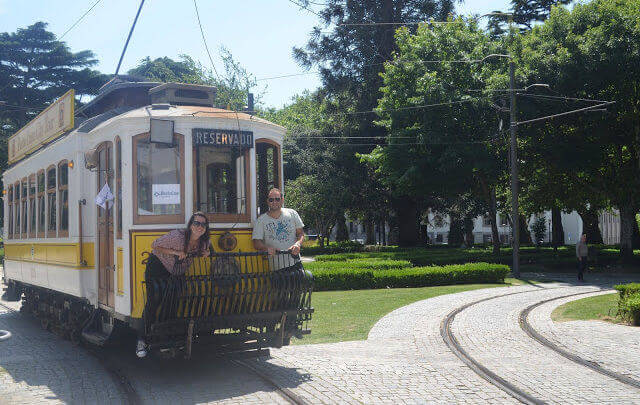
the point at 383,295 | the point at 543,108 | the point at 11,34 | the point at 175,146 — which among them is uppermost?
the point at 11,34

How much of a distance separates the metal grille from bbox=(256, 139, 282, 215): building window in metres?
1.07

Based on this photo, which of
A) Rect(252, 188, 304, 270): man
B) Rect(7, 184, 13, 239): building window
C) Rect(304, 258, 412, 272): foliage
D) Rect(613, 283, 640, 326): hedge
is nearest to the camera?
Rect(252, 188, 304, 270): man

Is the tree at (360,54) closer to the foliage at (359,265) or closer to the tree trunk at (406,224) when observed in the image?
the tree trunk at (406,224)

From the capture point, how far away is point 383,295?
687 inches

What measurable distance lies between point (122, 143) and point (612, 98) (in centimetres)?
2277

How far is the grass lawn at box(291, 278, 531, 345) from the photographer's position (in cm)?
1116

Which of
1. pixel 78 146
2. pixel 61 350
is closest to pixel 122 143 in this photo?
pixel 78 146

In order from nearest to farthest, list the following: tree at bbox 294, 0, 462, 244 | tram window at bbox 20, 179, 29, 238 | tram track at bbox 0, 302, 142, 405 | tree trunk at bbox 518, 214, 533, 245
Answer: tram track at bbox 0, 302, 142, 405 → tram window at bbox 20, 179, 29, 238 → tree at bbox 294, 0, 462, 244 → tree trunk at bbox 518, 214, 533, 245

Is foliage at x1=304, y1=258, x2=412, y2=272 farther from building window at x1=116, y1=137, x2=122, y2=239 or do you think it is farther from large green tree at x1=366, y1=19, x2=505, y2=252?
building window at x1=116, y1=137, x2=122, y2=239

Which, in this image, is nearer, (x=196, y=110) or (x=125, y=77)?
(x=196, y=110)

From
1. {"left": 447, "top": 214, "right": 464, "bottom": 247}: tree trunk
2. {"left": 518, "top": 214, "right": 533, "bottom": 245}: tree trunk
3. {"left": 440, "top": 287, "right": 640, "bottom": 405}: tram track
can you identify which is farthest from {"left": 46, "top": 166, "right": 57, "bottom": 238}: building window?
{"left": 447, "top": 214, "right": 464, "bottom": 247}: tree trunk

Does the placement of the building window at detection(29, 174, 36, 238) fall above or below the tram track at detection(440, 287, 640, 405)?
above

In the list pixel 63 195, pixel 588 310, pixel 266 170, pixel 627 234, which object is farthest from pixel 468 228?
pixel 266 170

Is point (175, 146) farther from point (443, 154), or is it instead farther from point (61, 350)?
point (443, 154)
